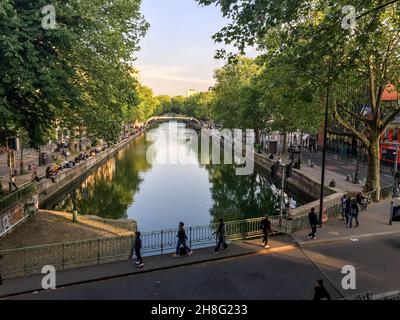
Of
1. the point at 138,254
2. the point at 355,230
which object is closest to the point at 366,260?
the point at 355,230

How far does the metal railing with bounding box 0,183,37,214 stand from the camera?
65.7ft

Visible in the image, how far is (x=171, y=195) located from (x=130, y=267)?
23467mm

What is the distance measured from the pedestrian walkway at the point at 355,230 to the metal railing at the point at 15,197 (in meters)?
15.7

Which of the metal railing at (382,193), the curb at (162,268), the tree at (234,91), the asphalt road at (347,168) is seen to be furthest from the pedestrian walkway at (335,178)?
the tree at (234,91)

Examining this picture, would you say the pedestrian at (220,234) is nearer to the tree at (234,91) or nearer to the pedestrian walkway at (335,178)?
the pedestrian walkway at (335,178)

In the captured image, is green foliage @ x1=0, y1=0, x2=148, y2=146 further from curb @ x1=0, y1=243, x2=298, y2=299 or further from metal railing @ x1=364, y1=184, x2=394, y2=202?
metal railing @ x1=364, y1=184, x2=394, y2=202

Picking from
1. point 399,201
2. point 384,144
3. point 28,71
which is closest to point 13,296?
point 28,71

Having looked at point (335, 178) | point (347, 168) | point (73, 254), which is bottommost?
point (73, 254)

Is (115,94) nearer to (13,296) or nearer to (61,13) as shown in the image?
(61,13)

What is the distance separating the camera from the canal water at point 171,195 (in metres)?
30.0

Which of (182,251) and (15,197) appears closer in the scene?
(182,251)

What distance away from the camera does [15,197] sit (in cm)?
2183

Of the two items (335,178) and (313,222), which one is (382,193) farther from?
(313,222)

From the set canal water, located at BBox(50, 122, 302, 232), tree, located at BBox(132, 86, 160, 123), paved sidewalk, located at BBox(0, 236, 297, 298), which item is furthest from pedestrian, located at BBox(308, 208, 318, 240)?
tree, located at BBox(132, 86, 160, 123)
